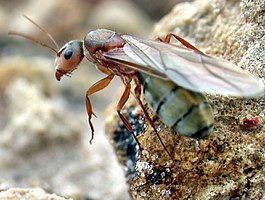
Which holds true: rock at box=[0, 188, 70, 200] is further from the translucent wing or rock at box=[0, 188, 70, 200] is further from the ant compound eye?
the ant compound eye

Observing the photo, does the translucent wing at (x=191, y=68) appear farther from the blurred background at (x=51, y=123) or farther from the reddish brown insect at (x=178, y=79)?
the blurred background at (x=51, y=123)

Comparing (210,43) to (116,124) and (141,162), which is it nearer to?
(116,124)

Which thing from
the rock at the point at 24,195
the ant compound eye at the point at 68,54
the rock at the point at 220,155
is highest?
the ant compound eye at the point at 68,54

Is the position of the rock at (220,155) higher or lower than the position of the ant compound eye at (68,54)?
lower

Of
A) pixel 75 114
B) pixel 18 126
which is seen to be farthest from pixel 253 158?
pixel 75 114

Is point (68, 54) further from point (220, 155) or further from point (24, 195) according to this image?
point (220, 155)

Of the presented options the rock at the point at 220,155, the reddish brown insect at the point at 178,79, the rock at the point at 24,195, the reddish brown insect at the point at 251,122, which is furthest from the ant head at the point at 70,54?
the reddish brown insect at the point at 251,122

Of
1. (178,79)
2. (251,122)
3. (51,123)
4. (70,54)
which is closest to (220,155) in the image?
(251,122)
